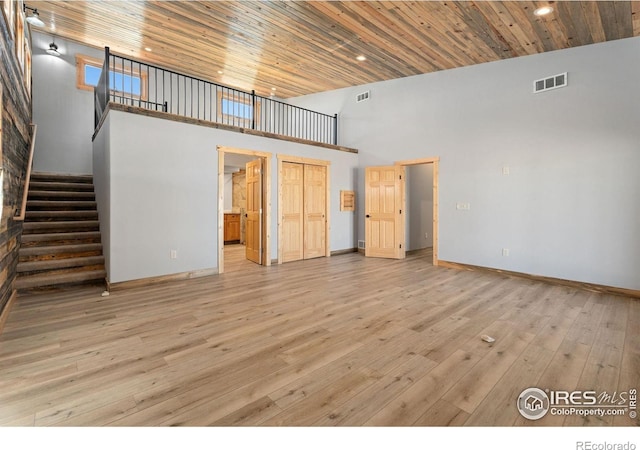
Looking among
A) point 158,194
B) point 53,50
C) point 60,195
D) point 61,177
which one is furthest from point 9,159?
point 53,50

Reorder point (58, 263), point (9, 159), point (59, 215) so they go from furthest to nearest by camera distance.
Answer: point (59, 215) → point (58, 263) → point (9, 159)

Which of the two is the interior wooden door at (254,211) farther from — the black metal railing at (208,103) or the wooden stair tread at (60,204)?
the wooden stair tread at (60,204)

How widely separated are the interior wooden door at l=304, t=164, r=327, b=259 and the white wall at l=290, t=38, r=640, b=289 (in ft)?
6.02

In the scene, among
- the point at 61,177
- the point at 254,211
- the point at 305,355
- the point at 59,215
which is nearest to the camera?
the point at 305,355

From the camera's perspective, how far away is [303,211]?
6750 millimetres

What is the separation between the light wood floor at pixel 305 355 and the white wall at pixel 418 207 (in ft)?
11.7

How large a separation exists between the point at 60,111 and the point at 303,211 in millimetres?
5771

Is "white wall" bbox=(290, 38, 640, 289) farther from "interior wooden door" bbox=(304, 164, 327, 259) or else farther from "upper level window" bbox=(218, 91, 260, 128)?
"upper level window" bbox=(218, 91, 260, 128)

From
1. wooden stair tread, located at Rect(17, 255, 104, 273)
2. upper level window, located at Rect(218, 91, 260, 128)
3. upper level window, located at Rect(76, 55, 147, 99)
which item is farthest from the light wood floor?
upper level window, located at Rect(218, 91, 260, 128)

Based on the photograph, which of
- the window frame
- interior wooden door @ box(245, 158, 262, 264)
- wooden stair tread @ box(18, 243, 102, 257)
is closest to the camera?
wooden stair tread @ box(18, 243, 102, 257)

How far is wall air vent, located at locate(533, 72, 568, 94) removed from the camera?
4743mm

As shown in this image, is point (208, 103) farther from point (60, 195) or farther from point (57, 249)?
point (57, 249)

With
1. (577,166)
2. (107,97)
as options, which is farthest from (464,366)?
(107,97)

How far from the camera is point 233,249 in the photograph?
828 centimetres
